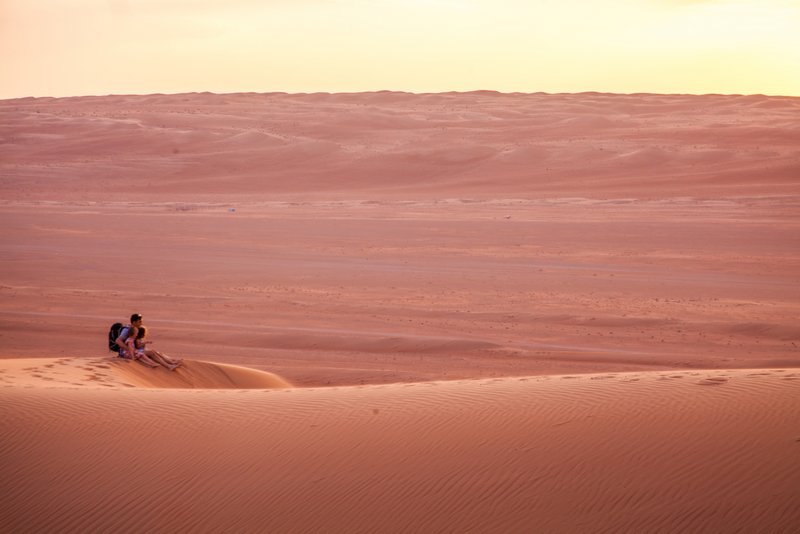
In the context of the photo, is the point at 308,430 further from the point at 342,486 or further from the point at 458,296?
the point at 458,296

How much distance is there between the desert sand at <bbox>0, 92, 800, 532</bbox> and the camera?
5754 millimetres

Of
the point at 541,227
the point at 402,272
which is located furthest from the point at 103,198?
the point at 402,272

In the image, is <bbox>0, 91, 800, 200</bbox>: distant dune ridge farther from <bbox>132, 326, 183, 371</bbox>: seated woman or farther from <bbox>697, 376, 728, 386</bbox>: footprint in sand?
<bbox>697, 376, 728, 386</bbox>: footprint in sand

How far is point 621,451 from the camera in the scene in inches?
235

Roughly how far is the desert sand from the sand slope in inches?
0.8

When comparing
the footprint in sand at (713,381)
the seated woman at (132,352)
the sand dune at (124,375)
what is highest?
the footprint in sand at (713,381)

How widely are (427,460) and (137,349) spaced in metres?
5.72

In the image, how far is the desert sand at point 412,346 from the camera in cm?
575

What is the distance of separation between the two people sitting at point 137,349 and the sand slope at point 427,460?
3002 mm

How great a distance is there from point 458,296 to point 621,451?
12.1 m

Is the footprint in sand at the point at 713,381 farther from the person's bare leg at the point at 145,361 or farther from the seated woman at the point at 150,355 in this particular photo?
the person's bare leg at the point at 145,361

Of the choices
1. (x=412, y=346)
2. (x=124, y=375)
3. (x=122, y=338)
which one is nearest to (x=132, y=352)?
(x=122, y=338)

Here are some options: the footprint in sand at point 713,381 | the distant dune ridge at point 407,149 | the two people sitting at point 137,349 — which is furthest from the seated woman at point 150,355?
the distant dune ridge at point 407,149

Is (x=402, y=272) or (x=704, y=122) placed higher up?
(x=704, y=122)
